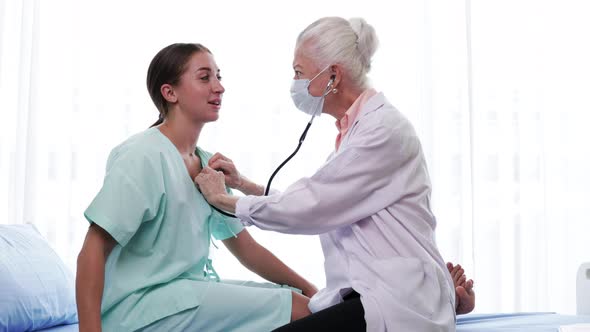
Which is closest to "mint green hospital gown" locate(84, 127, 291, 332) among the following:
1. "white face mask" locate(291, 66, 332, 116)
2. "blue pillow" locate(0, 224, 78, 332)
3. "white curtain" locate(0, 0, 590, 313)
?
"white face mask" locate(291, 66, 332, 116)

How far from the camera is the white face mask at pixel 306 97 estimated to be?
185 centimetres

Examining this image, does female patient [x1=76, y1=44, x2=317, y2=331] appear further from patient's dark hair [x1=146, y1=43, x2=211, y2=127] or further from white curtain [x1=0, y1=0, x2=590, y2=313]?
white curtain [x1=0, y1=0, x2=590, y2=313]

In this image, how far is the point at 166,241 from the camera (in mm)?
1636

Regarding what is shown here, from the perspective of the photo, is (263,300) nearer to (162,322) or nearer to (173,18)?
(162,322)

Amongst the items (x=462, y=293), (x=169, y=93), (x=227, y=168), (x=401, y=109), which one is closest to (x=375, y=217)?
(x=462, y=293)

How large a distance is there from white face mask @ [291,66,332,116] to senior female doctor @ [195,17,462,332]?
16 cm

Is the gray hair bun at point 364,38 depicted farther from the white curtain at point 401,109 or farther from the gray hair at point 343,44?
the white curtain at point 401,109

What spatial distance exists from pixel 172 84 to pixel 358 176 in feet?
1.79

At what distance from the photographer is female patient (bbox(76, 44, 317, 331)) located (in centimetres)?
153

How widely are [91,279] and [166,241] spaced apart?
0.70 ft

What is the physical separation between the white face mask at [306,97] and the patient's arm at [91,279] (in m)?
0.64

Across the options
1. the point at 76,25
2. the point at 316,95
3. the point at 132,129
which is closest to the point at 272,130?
the point at 132,129


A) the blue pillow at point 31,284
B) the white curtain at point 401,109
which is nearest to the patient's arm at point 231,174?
the blue pillow at point 31,284

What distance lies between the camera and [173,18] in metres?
3.25
